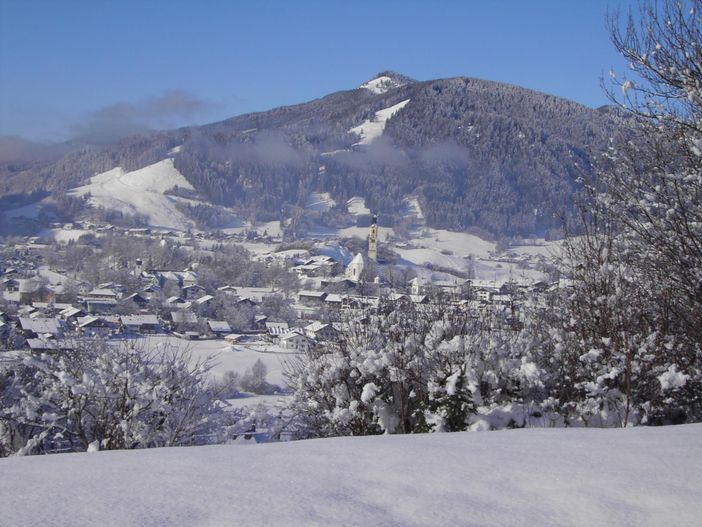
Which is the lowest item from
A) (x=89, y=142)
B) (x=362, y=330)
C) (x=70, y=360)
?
(x=70, y=360)

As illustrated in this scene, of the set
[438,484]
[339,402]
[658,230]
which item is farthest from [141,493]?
[658,230]

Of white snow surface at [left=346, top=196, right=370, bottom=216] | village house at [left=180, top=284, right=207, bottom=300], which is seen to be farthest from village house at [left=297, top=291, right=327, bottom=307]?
white snow surface at [left=346, top=196, right=370, bottom=216]

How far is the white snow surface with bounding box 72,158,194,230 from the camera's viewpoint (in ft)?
373

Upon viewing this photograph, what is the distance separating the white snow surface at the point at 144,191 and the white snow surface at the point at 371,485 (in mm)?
109956

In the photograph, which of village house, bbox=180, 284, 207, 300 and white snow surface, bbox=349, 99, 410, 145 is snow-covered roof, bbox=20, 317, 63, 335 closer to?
village house, bbox=180, 284, 207, 300

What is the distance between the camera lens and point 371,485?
302cm

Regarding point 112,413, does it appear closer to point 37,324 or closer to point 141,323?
point 37,324

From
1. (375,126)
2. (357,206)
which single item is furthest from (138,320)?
(375,126)

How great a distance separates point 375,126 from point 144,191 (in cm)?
6792

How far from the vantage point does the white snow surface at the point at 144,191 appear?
114 metres

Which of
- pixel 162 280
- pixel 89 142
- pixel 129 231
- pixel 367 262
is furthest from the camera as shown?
pixel 89 142

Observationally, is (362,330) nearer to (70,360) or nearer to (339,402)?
(339,402)

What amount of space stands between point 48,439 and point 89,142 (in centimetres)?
18153

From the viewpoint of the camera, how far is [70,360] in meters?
9.49
